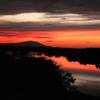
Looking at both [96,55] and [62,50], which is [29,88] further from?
[62,50]

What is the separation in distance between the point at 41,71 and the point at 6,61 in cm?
190

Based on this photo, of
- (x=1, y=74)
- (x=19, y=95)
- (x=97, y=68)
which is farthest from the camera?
(x=97, y=68)

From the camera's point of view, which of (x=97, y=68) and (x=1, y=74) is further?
(x=97, y=68)

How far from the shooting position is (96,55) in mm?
38312

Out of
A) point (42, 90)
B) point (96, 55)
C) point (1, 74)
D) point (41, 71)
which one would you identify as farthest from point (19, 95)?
point (96, 55)

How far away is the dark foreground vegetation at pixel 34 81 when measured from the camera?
15398 millimetres

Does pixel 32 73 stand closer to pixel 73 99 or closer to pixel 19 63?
pixel 19 63

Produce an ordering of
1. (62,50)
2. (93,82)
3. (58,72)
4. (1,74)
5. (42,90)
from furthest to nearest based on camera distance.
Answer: (62,50), (93,82), (58,72), (1,74), (42,90)

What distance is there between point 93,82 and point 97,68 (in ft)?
18.7

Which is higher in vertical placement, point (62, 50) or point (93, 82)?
point (62, 50)

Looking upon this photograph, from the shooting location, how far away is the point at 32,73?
65.4 ft

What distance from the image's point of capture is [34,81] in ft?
60.8

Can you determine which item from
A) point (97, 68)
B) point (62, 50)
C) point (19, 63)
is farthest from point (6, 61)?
point (62, 50)

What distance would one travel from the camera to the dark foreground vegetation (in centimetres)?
1540
